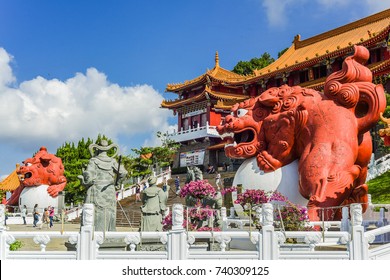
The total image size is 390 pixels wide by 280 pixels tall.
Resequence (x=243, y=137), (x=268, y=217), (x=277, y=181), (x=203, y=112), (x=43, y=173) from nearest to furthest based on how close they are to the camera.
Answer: (x=268, y=217) → (x=277, y=181) → (x=243, y=137) → (x=43, y=173) → (x=203, y=112)

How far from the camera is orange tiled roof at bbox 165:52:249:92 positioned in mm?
39184

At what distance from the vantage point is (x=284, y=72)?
34156mm

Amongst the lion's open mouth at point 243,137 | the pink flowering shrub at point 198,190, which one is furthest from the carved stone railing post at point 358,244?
the lion's open mouth at point 243,137

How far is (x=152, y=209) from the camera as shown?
9898mm

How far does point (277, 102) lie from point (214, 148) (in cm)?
2521

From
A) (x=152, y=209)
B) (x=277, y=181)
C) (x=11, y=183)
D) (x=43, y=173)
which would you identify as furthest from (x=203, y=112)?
(x=152, y=209)

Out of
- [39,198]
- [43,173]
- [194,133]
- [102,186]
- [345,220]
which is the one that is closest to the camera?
[102,186]

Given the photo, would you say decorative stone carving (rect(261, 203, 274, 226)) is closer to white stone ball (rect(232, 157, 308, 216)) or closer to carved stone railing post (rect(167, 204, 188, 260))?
carved stone railing post (rect(167, 204, 188, 260))

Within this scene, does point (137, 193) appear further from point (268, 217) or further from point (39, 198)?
point (268, 217)

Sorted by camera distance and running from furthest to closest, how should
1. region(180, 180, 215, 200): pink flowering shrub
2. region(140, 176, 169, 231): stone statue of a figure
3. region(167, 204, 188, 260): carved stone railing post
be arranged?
region(180, 180, 215, 200): pink flowering shrub
region(140, 176, 169, 231): stone statue of a figure
region(167, 204, 188, 260): carved stone railing post

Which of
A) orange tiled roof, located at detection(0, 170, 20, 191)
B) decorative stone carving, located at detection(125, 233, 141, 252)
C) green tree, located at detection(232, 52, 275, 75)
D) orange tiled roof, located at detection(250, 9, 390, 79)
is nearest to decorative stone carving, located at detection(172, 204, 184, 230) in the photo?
decorative stone carving, located at detection(125, 233, 141, 252)

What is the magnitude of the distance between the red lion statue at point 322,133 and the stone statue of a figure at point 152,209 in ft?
12.8

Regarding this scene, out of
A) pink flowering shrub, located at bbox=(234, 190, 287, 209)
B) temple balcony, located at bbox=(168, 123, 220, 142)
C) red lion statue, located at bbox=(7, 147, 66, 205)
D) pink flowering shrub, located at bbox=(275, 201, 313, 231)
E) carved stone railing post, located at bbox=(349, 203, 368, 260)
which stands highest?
temple balcony, located at bbox=(168, 123, 220, 142)

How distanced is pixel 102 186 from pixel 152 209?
3.66 ft
